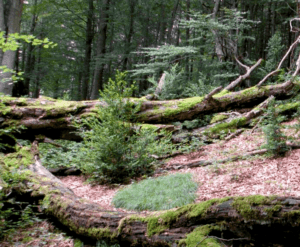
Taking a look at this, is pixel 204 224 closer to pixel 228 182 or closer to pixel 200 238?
pixel 200 238

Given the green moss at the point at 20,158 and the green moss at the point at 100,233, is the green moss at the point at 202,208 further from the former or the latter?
the green moss at the point at 20,158

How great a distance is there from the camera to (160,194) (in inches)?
177

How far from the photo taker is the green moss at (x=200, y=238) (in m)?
2.20

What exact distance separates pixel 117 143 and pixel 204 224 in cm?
379

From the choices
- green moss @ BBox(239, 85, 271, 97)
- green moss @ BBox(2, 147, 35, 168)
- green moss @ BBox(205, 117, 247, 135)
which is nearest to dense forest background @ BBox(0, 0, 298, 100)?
green moss @ BBox(205, 117, 247, 135)

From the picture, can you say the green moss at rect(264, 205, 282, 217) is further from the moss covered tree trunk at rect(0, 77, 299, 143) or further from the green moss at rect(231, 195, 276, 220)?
the moss covered tree trunk at rect(0, 77, 299, 143)

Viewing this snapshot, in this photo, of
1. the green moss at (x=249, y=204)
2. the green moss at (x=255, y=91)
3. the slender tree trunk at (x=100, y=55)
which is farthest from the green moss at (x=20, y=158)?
the slender tree trunk at (x=100, y=55)

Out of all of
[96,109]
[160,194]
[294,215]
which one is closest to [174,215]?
[294,215]

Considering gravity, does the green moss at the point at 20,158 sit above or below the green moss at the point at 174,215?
below

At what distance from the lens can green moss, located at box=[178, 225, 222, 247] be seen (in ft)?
7.22

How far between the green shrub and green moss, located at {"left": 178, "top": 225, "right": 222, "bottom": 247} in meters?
3.63

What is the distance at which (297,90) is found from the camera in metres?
7.61

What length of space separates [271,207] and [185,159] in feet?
15.9

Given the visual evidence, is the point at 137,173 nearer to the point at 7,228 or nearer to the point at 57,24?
the point at 7,228
